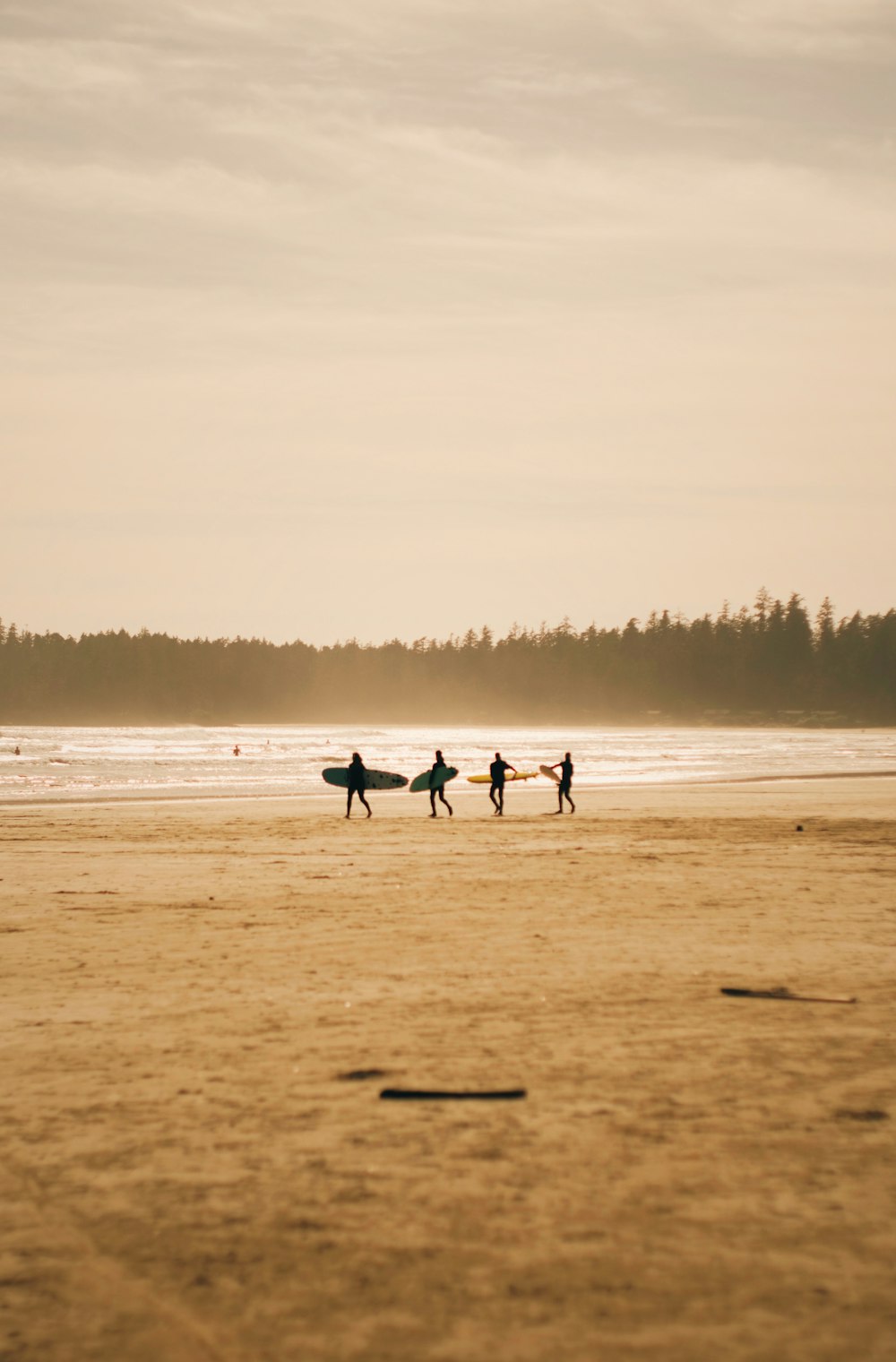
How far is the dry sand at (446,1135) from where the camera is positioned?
4.68m

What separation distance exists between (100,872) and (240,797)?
20.9 m

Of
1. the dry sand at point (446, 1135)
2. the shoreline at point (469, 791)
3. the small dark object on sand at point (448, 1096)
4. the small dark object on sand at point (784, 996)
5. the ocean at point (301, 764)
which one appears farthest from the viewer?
the ocean at point (301, 764)

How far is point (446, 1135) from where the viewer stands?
21.5 feet

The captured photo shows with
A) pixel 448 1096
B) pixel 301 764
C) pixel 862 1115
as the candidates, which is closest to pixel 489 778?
pixel 301 764

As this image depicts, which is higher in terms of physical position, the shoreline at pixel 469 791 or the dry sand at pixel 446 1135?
the dry sand at pixel 446 1135

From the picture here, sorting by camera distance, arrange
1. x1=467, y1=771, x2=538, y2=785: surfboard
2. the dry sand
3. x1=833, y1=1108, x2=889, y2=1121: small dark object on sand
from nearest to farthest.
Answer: the dry sand
x1=833, y1=1108, x2=889, y2=1121: small dark object on sand
x1=467, y1=771, x2=538, y2=785: surfboard

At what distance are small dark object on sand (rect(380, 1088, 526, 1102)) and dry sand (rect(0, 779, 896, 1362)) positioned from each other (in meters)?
0.09

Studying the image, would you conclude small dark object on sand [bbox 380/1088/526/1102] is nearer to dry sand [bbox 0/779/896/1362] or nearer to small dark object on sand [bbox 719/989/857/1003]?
dry sand [bbox 0/779/896/1362]

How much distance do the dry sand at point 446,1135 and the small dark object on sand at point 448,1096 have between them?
90 millimetres

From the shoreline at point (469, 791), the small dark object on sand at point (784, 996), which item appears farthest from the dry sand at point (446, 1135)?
the shoreline at point (469, 791)

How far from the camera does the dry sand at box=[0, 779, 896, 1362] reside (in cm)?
468

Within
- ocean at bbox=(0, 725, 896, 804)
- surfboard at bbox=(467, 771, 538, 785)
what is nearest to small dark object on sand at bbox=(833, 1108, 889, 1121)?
ocean at bbox=(0, 725, 896, 804)

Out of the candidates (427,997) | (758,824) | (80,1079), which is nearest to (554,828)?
(758,824)

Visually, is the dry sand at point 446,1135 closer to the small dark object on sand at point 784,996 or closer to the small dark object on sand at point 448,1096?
the small dark object on sand at point 448,1096
